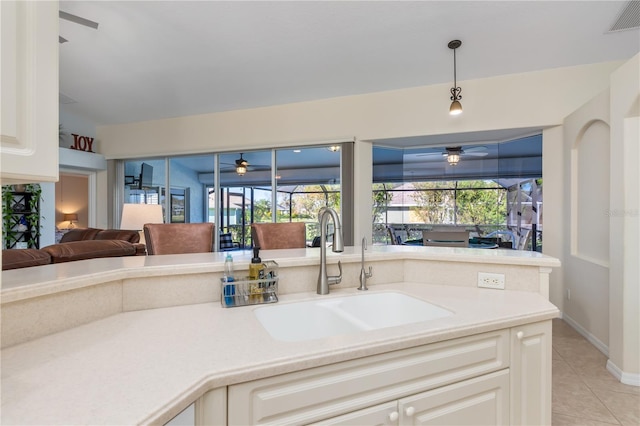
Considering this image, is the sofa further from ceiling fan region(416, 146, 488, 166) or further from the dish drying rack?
ceiling fan region(416, 146, 488, 166)

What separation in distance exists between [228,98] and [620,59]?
4.55 metres

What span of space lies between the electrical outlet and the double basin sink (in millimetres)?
404

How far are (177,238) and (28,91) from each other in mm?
1647

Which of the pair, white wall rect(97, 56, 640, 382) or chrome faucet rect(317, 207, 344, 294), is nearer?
chrome faucet rect(317, 207, 344, 294)

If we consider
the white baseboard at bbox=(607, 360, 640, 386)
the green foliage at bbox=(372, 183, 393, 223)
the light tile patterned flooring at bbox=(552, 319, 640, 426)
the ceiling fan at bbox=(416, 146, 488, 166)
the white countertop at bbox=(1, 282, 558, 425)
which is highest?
the ceiling fan at bbox=(416, 146, 488, 166)

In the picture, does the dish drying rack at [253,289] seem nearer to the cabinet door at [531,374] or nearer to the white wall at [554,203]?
the cabinet door at [531,374]

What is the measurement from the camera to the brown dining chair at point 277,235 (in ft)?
8.68

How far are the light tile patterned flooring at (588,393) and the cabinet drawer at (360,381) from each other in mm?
1264

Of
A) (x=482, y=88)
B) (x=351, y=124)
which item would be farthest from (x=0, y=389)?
(x=482, y=88)

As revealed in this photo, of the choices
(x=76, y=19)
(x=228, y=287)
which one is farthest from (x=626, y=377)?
(x=76, y=19)

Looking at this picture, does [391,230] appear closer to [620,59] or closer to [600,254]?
[600,254]

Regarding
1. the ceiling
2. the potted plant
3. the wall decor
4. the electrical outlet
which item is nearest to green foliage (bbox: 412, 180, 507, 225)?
the ceiling

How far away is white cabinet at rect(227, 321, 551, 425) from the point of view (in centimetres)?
87

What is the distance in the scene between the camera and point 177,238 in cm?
228
